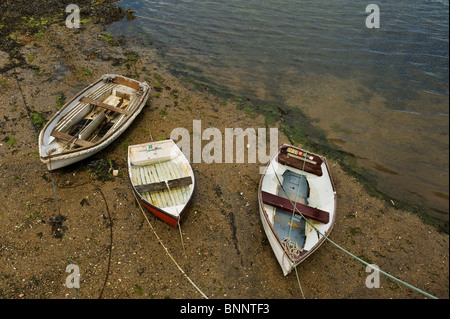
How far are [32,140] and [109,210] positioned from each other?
5.10 meters

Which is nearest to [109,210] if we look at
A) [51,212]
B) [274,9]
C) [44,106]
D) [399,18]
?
[51,212]

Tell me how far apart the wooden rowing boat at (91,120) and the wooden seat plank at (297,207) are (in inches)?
254

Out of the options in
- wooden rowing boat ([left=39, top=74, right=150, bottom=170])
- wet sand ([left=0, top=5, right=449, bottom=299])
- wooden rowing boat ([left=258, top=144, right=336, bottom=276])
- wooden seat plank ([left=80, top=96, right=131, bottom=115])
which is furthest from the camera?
wooden seat plank ([left=80, top=96, right=131, bottom=115])

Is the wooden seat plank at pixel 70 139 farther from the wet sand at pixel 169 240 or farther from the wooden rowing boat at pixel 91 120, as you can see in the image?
the wet sand at pixel 169 240

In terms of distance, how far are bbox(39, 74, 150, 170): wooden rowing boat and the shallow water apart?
16.6ft

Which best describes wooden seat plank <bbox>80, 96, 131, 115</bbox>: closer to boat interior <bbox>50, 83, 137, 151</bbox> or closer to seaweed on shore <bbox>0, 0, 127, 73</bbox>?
boat interior <bbox>50, 83, 137, 151</bbox>

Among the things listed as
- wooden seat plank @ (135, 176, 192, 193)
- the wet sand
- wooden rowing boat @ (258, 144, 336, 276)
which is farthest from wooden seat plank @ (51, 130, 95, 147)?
wooden rowing boat @ (258, 144, 336, 276)

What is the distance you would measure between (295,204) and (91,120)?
29.4ft

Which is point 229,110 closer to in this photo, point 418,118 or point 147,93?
point 147,93

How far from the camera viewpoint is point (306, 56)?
18.4 metres

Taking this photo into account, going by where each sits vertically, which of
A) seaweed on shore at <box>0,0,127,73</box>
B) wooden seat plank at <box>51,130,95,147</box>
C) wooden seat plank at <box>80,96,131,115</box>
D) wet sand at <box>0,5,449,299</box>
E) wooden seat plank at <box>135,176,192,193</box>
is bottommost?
wet sand at <box>0,5,449,299</box>

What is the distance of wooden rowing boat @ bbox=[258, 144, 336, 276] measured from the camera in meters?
8.32

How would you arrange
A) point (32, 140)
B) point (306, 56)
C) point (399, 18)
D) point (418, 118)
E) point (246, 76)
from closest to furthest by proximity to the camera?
point (32, 140) < point (418, 118) < point (246, 76) < point (306, 56) < point (399, 18)

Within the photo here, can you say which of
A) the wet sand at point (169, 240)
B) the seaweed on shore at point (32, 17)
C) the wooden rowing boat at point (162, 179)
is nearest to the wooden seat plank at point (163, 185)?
the wooden rowing boat at point (162, 179)
